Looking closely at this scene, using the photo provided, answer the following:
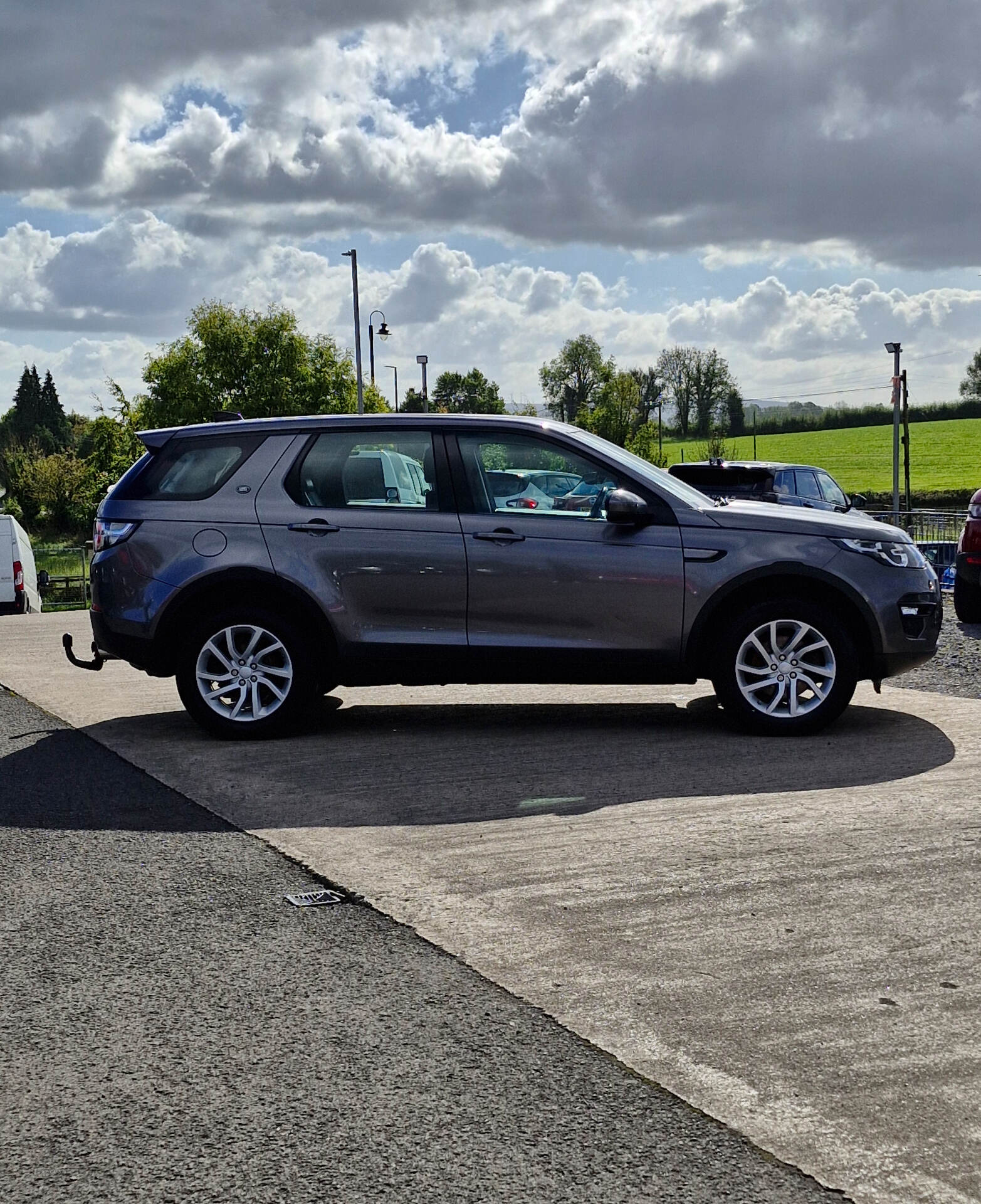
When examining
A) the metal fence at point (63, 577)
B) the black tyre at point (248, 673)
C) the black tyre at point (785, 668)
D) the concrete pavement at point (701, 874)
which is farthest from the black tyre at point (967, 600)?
the metal fence at point (63, 577)

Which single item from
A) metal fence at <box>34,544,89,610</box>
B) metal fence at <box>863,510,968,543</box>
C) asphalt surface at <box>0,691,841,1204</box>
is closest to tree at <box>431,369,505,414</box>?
metal fence at <box>34,544,89,610</box>

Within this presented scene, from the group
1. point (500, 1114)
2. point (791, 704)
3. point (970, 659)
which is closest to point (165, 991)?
point (500, 1114)

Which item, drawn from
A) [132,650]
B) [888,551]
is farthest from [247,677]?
[888,551]

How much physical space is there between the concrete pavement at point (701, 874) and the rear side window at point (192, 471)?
1411 millimetres

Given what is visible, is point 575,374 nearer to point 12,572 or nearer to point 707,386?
point 707,386

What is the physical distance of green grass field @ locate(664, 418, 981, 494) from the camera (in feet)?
283

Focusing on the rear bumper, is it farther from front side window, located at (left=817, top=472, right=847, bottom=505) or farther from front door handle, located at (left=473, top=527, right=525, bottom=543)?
front side window, located at (left=817, top=472, right=847, bottom=505)

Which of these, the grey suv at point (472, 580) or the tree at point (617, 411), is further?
the tree at point (617, 411)

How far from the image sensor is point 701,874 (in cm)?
512

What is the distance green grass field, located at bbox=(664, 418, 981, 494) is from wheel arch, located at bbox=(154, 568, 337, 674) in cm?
7411

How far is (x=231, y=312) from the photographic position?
64.4 meters

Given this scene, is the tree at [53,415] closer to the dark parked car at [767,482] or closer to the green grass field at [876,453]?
the green grass field at [876,453]

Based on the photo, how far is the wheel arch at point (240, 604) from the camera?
793 centimetres

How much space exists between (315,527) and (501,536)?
1.04m
